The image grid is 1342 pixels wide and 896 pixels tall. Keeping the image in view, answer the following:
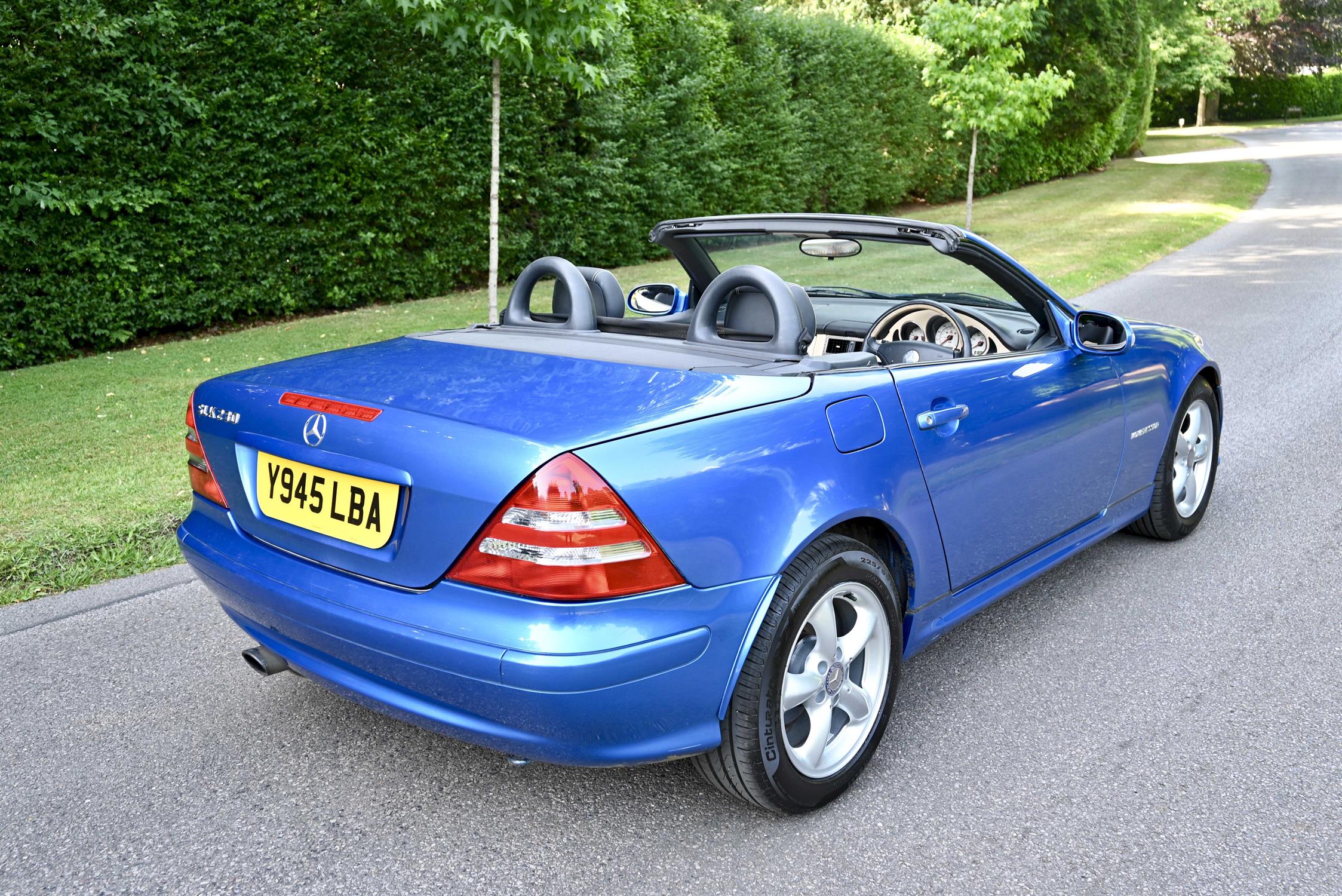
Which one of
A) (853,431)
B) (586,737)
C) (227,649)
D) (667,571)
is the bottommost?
(227,649)

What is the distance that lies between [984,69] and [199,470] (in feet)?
53.7

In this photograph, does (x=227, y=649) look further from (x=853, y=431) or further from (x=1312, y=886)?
(x=1312, y=886)

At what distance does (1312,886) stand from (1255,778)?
18.6 inches

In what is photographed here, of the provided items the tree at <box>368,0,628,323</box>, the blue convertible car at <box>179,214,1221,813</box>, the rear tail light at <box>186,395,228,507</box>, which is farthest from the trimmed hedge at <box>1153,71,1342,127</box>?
the rear tail light at <box>186,395,228,507</box>

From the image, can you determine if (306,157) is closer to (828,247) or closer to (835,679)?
(828,247)

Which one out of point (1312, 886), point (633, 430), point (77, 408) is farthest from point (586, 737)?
point (77, 408)

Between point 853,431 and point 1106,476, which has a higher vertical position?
point 853,431

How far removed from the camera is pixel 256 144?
33.2 ft

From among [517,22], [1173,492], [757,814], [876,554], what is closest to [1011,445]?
[876,554]

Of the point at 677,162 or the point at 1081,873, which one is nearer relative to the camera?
the point at 1081,873

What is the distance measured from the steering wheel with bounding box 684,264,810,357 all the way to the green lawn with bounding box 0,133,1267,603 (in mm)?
2893

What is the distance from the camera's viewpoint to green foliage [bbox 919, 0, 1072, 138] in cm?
1617

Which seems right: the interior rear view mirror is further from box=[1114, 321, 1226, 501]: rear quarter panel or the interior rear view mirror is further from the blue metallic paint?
box=[1114, 321, 1226, 501]: rear quarter panel

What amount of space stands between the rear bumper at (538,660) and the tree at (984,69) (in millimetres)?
15948
